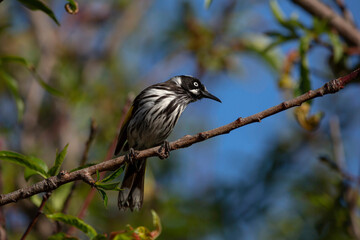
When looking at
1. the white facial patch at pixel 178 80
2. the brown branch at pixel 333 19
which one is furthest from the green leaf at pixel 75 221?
the white facial patch at pixel 178 80

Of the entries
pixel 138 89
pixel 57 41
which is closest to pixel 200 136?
pixel 138 89

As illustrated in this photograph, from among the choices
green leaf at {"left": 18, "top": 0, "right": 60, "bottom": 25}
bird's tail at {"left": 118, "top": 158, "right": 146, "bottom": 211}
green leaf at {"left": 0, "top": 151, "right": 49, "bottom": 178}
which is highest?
green leaf at {"left": 18, "top": 0, "right": 60, "bottom": 25}

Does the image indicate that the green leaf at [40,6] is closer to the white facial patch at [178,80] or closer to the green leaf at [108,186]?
the green leaf at [108,186]

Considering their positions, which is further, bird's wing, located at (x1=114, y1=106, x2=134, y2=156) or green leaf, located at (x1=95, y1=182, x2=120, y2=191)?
bird's wing, located at (x1=114, y1=106, x2=134, y2=156)

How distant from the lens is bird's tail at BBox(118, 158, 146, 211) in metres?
3.22

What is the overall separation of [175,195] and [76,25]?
2779 millimetres

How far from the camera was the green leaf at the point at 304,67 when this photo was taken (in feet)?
9.77

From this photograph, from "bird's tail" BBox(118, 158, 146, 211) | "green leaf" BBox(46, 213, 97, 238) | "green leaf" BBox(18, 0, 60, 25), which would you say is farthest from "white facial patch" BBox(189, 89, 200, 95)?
"green leaf" BBox(46, 213, 97, 238)

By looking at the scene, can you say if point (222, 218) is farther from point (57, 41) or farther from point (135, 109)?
point (57, 41)

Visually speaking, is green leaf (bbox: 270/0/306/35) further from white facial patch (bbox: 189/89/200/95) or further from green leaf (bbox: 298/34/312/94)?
white facial patch (bbox: 189/89/200/95)

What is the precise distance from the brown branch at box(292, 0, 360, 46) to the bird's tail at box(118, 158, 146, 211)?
1673 mm

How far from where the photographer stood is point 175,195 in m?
4.86

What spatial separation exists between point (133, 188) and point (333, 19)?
197cm

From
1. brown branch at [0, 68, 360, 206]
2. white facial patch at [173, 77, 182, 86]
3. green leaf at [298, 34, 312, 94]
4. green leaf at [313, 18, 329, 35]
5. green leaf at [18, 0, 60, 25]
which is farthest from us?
white facial patch at [173, 77, 182, 86]
